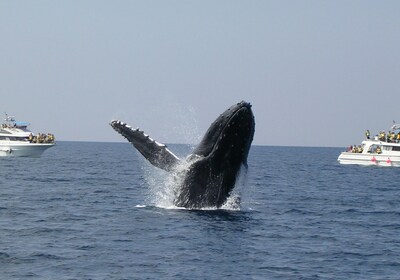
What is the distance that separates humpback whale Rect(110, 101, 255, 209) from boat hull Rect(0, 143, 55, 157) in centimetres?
6003

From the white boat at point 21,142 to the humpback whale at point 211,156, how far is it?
6016 centimetres

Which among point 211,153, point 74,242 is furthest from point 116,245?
point 211,153

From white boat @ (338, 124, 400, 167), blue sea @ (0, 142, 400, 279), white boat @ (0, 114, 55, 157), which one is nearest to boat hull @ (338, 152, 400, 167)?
white boat @ (338, 124, 400, 167)

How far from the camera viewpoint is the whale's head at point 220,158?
58.4 ft

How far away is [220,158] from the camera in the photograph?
18.8 metres

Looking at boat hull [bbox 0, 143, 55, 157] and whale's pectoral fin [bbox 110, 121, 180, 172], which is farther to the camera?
boat hull [bbox 0, 143, 55, 157]

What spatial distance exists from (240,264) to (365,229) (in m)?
7.83

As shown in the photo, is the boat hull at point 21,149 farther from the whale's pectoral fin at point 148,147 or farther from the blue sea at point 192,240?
the whale's pectoral fin at point 148,147

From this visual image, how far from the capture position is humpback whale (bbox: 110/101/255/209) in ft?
58.7

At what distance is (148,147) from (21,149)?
61.8 metres

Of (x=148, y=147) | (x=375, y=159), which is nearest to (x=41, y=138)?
(x=375, y=159)

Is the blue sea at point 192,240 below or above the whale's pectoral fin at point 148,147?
below

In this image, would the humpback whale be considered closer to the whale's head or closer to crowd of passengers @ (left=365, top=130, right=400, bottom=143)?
the whale's head

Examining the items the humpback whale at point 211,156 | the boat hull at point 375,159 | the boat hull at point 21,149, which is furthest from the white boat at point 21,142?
the humpback whale at point 211,156
